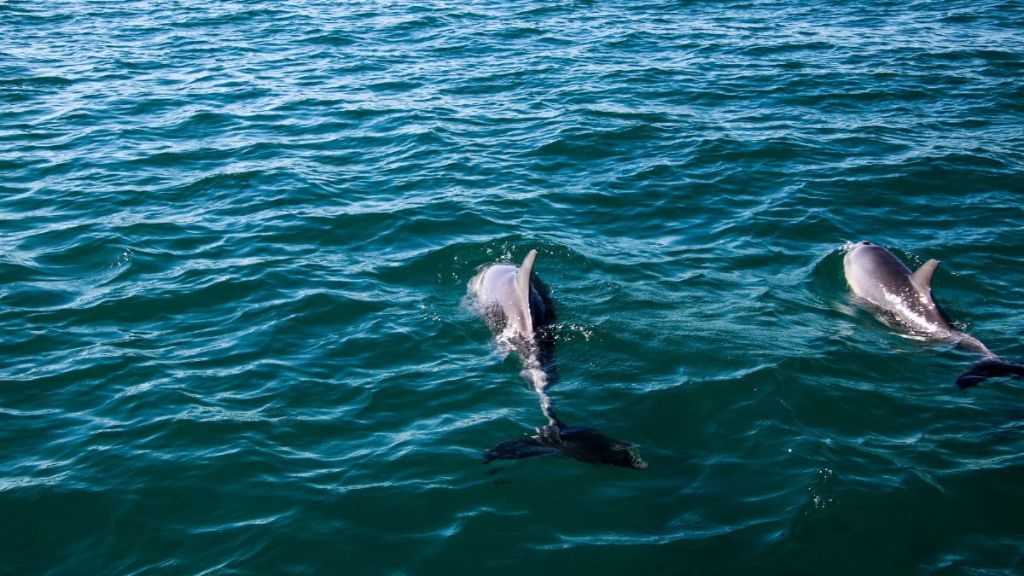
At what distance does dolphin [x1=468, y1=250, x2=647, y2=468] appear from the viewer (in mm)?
9828

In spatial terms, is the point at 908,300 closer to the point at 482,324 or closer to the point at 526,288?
the point at 526,288

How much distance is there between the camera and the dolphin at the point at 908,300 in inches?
446

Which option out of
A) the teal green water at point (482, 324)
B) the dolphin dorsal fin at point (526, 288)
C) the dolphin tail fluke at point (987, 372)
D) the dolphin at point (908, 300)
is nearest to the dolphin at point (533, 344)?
the dolphin dorsal fin at point (526, 288)

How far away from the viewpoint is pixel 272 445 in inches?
412

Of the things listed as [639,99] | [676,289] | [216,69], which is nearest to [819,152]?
[639,99]

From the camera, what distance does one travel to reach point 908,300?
1309 centimetres

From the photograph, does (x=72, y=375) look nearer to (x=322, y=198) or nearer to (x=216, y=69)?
(x=322, y=198)

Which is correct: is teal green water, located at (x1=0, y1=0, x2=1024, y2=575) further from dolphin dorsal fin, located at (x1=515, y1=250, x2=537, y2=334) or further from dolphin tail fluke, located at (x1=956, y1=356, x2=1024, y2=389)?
dolphin dorsal fin, located at (x1=515, y1=250, x2=537, y2=334)

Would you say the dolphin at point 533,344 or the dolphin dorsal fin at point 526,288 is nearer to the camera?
the dolphin at point 533,344

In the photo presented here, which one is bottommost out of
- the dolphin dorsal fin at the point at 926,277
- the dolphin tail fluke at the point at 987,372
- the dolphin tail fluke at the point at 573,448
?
the dolphin tail fluke at the point at 987,372

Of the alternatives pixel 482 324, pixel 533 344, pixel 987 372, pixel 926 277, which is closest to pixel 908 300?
pixel 926 277

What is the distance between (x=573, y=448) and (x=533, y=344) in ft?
8.30

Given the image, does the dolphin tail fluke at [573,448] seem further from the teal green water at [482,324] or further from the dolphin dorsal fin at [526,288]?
the dolphin dorsal fin at [526,288]

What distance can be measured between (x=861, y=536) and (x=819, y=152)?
474 inches
